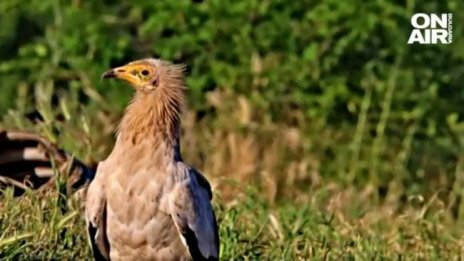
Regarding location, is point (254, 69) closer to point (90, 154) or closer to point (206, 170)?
point (206, 170)

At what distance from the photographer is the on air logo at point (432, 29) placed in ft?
45.0

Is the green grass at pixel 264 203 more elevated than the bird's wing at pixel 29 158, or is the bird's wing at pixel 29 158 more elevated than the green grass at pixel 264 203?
the bird's wing at pixel 29 158

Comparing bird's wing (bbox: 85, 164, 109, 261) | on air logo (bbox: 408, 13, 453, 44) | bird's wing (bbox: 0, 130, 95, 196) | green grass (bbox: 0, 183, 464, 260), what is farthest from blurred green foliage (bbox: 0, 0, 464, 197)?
bird's wing (bbox: 85, 164, 109, 261)

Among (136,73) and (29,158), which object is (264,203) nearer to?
(29,158)

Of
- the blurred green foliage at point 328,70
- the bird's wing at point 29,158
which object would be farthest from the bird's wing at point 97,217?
the blurred green foliage at point 328,70

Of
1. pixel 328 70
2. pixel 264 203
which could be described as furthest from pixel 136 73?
pixel 328 70

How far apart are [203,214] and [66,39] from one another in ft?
20.3

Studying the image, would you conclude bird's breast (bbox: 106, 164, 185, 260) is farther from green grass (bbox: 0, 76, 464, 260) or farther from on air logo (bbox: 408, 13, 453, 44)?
on air logo (bbox: 408, 13, 453, 44)

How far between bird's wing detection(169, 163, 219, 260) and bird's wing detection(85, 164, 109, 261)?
339 mm

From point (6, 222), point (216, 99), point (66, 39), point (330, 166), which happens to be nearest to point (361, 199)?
point (330, 166)

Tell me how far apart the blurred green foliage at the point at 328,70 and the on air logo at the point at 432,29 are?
0.06m

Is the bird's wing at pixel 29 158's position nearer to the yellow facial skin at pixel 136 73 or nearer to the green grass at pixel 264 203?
the green grass at pixel 264 203

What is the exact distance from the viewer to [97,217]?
8148 millimetres

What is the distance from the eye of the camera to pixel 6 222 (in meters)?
8.63
